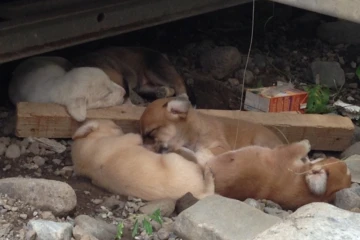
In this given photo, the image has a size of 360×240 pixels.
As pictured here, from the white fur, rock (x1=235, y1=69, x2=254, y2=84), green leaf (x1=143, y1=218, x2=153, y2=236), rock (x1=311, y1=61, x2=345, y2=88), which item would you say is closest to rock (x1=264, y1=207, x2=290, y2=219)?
the white fur

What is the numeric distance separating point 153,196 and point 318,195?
1.08m

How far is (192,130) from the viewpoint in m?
6.18

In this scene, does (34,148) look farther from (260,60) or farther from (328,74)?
(328,74)

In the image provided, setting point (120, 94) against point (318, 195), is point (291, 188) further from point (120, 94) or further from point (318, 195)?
point (120, 94)

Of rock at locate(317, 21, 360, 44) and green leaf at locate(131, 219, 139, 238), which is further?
rock at locate(317, 21, 360, 44)

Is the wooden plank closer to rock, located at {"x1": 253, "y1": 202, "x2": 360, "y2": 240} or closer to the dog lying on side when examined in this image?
the dog lying on side

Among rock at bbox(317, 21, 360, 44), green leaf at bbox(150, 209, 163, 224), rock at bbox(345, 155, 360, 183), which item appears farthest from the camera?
rock at bbox(317, 21, 360, 44)

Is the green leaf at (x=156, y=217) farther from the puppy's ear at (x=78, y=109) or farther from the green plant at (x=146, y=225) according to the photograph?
the puppy's ear at (x=78, y=109)

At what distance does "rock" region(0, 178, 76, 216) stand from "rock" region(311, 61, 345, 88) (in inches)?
142

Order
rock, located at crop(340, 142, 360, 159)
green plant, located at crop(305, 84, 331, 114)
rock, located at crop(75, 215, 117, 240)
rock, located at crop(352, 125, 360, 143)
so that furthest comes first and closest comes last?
green plant, located at crop(305, 84, 331, 114) < rock, located at crop(352, 125, 360, 143) < rock, located at crop(340, 142, 360, 159) < rock, located at crop(75, 215, 117, 240)

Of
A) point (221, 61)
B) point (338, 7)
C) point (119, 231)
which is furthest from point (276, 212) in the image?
point (221, 61)

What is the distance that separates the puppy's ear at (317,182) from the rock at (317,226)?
1.19 meters

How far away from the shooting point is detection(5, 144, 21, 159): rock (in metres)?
5.92

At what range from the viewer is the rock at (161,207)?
506 cm
